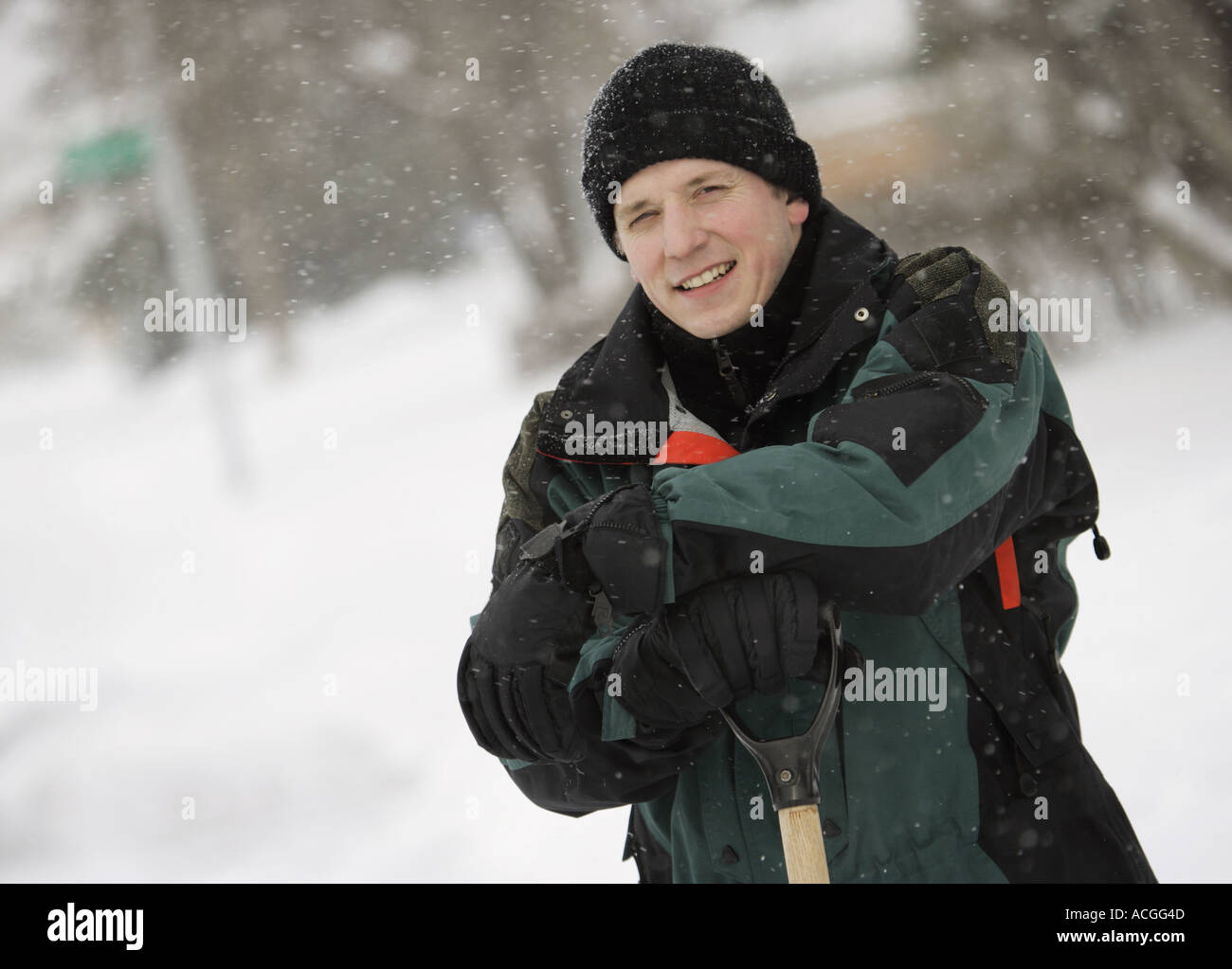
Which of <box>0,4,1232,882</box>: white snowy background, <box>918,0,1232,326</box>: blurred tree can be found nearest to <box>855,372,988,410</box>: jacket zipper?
<box>0,4,1232,882</box>: white snowy background

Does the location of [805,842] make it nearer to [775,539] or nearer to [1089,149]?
[775,539]

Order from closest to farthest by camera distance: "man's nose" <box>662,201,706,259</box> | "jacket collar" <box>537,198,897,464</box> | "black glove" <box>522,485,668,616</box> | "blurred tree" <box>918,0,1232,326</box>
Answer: "black glove" <box>522,485,668,616</box> < "jacket collar" <box>537,198,897,464</box> < "man's nose" <box>662,201,706,259</box> < "blurred tree" <box>918,0,1232,326</box>

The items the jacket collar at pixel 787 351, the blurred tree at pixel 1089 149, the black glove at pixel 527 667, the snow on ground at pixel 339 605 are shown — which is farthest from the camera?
the blurred tree at pixel 1089 149

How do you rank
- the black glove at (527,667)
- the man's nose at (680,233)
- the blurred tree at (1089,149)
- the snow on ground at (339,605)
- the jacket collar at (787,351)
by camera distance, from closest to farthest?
the black glove at (527,667)
the jacket collar at (787,351)
the man's nose at (680,233)
the snow on ground at (339,605)
the blurred tree at (1089,149)

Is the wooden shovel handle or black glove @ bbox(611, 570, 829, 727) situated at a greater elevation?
black glove @ bbox(611, 570, 829, 727)

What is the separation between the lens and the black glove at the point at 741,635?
4.13ft

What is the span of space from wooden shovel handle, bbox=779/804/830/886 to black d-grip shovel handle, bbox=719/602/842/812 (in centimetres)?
1

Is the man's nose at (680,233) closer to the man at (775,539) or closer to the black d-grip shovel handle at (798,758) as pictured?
the man at (775,539)

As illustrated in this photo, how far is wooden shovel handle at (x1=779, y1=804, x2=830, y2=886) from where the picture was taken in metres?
1.39

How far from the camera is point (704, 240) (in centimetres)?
174

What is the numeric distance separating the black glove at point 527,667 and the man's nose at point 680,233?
58 cm

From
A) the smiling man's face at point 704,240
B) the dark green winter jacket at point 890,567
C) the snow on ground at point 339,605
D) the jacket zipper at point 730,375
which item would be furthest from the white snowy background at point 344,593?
the smiling man's face at point 704,240

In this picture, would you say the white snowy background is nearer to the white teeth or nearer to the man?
the man

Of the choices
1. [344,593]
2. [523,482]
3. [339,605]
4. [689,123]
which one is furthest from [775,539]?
[344,593]
